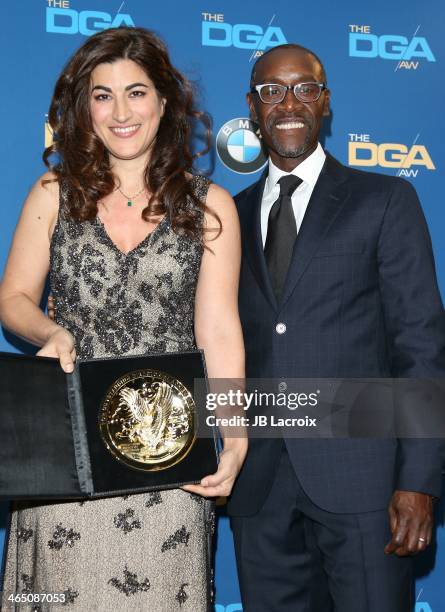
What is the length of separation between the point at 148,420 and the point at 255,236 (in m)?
0.69

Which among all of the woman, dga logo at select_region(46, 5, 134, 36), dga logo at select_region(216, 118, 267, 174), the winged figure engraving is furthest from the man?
dga logo at select_region(46, 5, 134, 36)

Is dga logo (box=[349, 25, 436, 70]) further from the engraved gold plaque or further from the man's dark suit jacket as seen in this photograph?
the engraved gold plaque

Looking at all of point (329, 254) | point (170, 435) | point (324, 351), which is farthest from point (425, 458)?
point (170, 435)

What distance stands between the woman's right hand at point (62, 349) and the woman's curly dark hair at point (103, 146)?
0.31 meters

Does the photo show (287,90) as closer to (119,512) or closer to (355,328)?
(355,328)

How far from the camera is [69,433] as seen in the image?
5.34 ft

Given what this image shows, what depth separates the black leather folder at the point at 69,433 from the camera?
1569 millimetres

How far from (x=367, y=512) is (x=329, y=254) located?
2.08ft

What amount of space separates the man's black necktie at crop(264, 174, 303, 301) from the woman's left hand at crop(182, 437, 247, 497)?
0.41 metres

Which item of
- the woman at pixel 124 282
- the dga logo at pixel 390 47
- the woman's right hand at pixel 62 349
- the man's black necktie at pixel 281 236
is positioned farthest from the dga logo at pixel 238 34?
the woman's right hand at pixel 62 349

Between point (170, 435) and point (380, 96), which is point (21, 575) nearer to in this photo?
point (170, 435)

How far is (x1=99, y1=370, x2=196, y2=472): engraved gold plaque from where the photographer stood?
1.65 meters

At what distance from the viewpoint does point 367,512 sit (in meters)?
2.07

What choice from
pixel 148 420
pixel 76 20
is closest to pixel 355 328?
pixel 148 420
